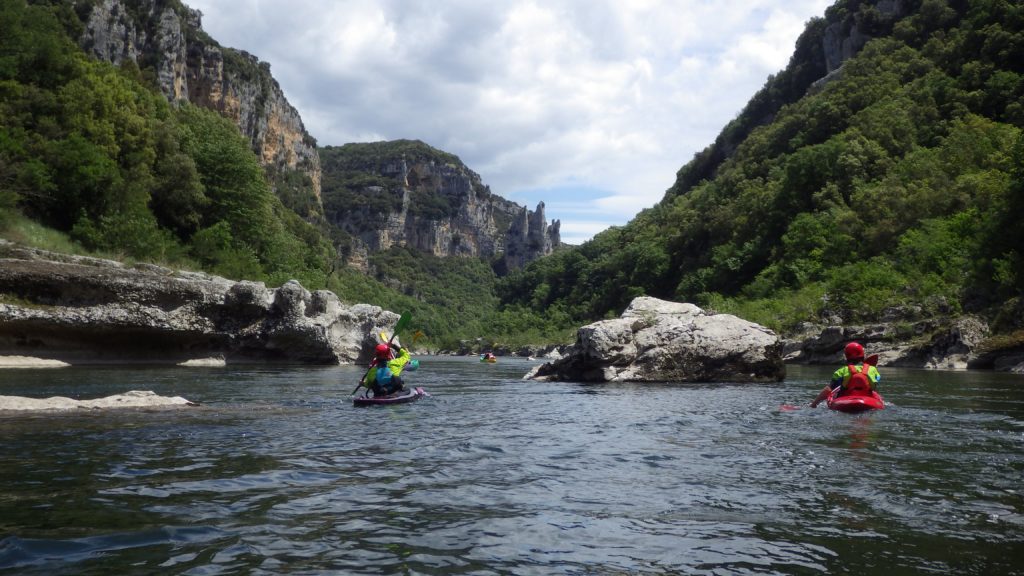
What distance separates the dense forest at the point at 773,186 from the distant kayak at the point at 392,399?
71.5 feet

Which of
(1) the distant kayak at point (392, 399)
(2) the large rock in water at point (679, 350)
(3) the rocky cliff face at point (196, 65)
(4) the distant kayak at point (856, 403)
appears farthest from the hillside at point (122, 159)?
(4) the distant kayak at point (856, 403)

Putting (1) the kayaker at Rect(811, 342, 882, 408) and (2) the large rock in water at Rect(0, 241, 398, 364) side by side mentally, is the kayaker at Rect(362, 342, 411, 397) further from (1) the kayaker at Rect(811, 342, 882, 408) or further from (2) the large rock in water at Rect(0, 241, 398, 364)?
(2) the large rock in water at Rect(0, 241, 398, 364)

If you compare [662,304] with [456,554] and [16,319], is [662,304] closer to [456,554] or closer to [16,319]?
[456,554]

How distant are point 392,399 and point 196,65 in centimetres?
9602

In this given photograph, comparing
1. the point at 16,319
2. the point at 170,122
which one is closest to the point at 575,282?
the point at 170,122

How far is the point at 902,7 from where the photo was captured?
8431 centimetres

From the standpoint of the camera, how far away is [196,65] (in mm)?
93312

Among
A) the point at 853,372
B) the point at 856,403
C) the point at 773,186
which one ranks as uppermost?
the point at 773,186

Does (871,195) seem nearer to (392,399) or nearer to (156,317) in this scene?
(392,399)

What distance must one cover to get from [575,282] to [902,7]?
6594 centimetres

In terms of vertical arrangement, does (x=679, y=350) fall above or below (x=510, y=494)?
above

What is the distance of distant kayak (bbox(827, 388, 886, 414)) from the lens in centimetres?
1232

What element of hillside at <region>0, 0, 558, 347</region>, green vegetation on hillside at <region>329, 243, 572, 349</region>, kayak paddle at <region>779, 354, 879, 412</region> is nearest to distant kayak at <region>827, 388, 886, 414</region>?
kayak paddle at <region>779, 354, 879, 412</region>

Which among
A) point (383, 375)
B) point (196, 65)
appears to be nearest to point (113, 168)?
point (383, 375)
